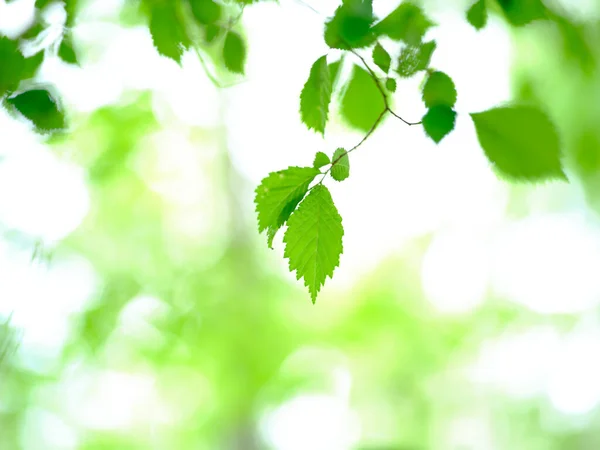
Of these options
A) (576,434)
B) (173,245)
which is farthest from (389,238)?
(576,434)

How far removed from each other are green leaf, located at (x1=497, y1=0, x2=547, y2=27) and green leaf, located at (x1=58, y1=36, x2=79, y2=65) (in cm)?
36

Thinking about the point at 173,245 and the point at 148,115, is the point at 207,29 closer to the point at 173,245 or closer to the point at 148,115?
the point at 148,115

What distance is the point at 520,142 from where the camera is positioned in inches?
13.7

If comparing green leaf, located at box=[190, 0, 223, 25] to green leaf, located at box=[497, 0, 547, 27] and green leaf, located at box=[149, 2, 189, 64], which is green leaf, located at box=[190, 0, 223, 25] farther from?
green leaf, located at box=[497, 0, 547, 27]

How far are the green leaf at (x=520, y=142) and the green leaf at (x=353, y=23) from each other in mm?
97

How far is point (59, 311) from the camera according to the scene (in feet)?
9.20

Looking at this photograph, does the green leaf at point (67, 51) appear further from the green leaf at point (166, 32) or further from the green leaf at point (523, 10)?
the green leaf at point (523, 10)

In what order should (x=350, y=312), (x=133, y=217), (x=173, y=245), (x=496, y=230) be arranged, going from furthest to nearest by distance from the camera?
(x=496, y=230) < (x=350, y=312) < (x=173, y=245) < (x=133, y=217)

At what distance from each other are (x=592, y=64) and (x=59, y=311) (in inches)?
113

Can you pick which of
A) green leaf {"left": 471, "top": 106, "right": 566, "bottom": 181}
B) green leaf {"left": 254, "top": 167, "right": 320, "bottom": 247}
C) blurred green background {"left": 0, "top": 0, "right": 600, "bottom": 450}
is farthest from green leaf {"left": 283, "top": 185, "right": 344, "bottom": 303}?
blurred green background {"left": 0, "top": 0, "right": 600, "bottom": 450}

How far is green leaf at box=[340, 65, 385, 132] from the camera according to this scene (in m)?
0.48

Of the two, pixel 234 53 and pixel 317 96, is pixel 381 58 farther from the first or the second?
pixel 234 53

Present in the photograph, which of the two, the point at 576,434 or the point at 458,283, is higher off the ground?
the point at 458,283

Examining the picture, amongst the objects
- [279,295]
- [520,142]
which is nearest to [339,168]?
[520,142]
